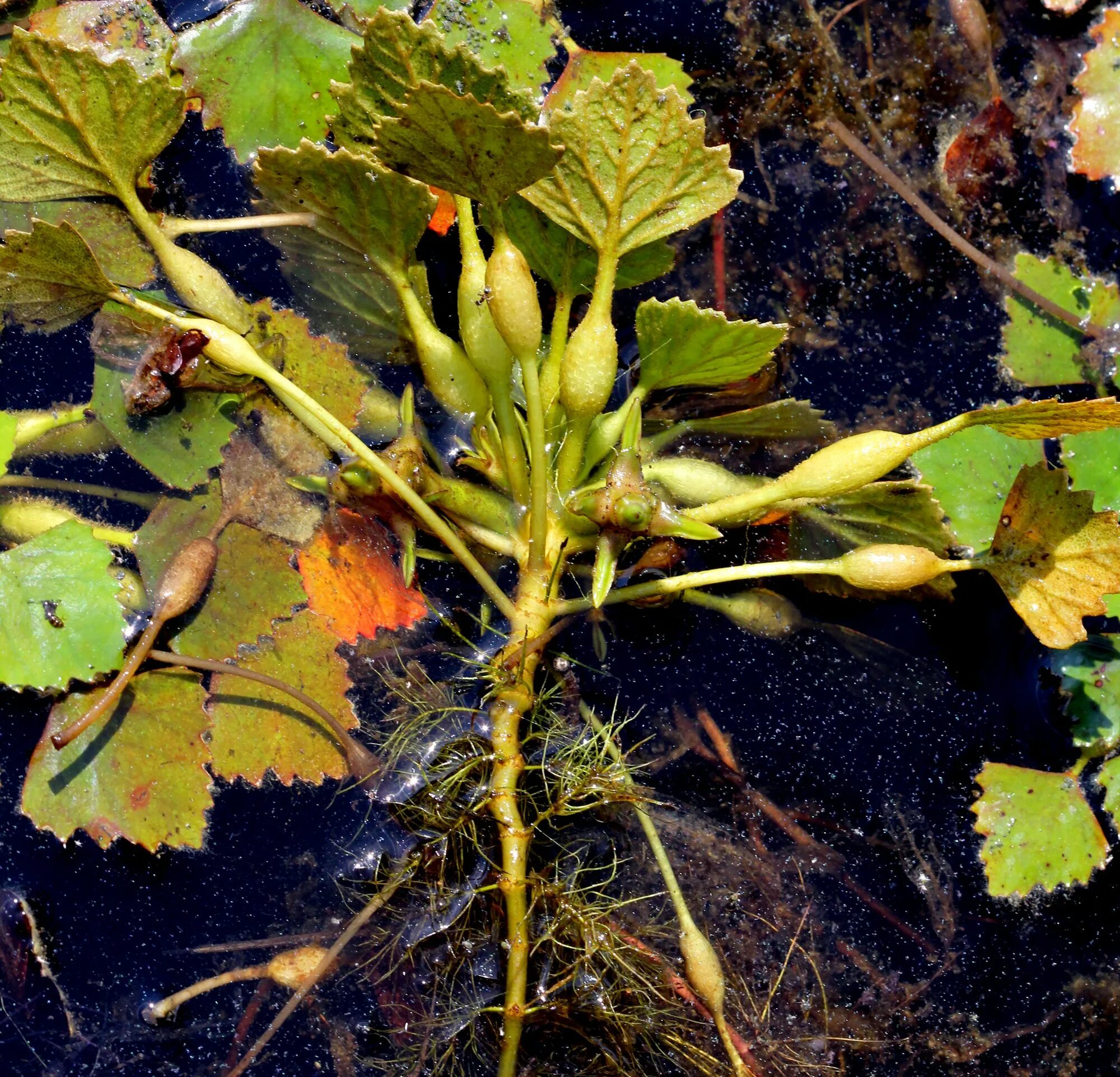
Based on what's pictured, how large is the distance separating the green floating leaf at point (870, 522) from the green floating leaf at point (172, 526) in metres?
0.96

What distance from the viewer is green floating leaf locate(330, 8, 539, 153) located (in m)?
1.36

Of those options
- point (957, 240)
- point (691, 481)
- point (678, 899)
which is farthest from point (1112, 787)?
point (957, 240)

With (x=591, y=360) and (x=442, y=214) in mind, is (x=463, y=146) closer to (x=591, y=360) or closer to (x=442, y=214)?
(x=591, y=360)

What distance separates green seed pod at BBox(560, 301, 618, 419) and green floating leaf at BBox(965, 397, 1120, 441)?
0.49 metres

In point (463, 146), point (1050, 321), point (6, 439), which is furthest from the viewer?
point (1050, 321)

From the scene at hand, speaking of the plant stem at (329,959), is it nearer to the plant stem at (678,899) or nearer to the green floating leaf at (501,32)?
the plant stem at (678,899)

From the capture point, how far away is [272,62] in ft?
5.89

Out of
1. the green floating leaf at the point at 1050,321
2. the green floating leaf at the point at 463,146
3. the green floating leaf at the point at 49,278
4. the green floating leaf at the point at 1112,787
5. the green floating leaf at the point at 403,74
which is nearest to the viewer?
the green floating leaf at the point at 463,146

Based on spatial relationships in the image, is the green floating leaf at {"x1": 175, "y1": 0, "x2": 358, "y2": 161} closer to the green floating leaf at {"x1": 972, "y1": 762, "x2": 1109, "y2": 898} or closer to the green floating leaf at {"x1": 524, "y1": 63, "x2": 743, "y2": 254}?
the green floating leaf at {"x1": 524, "y1": 63, "x2": 743, "y2": 254}

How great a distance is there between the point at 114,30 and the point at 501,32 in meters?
0.65

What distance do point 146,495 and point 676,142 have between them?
1.00 meters

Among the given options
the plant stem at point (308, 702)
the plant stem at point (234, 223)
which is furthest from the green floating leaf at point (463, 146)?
the plant stem at point (308, 702)

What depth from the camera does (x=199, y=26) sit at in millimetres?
1798

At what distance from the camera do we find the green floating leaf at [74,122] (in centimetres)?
152
